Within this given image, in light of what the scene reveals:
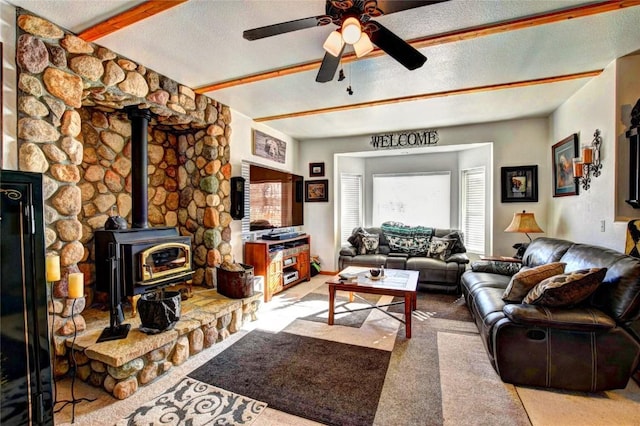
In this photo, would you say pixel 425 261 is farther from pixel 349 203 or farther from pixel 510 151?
pixel 510 151

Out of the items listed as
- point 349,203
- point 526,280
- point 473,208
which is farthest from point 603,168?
point 349,203

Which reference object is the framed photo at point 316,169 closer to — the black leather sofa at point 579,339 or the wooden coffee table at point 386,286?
the wooden coffee table at point 386,286

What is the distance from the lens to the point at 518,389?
2.09 m

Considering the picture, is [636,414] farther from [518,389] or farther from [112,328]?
[112,328]

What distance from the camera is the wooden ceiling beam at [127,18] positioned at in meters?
1.87

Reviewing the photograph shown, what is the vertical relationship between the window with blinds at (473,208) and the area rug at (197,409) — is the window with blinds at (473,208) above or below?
above

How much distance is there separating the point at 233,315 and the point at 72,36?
273cm

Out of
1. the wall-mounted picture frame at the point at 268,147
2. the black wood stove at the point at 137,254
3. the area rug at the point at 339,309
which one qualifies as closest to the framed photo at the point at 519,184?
the area rug at the point at 339,309

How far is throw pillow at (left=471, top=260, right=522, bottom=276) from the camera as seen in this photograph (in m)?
3.60

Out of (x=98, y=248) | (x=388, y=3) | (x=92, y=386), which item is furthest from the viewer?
(x=98, y=248)

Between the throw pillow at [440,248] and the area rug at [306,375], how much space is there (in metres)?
2.55

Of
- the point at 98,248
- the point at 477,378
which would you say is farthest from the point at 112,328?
the point at 477,378

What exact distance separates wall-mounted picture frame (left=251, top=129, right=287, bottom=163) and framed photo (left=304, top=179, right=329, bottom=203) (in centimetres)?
76

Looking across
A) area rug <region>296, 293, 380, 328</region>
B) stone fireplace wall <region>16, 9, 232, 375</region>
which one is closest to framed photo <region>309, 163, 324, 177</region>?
stone fireplace wall <region>16, 9, 232, 375</region>
